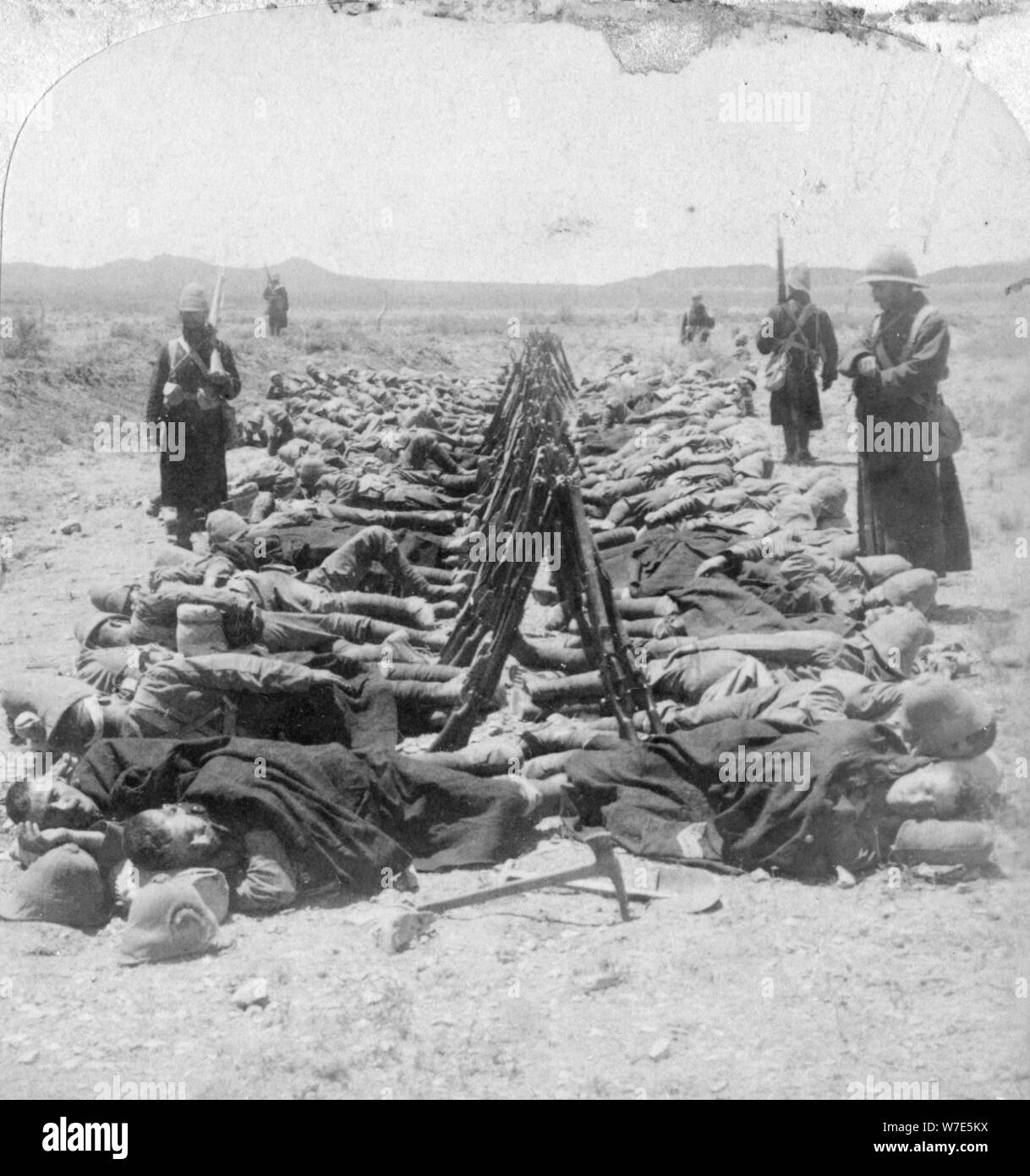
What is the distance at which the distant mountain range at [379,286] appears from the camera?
6195mm

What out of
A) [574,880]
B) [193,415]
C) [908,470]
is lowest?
[574,880]

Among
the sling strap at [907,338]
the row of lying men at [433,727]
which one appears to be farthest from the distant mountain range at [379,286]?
the row of lying men at [433,727]

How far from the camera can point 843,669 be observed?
20.9 ft

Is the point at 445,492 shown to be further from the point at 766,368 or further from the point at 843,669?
the point at 843,669

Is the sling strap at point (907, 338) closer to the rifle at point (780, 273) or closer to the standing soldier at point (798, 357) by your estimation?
the standing soldier at point (798, 357)

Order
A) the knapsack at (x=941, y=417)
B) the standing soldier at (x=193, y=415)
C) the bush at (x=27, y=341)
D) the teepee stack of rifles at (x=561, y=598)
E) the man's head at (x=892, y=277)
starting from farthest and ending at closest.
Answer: the standing soldier at (x=193, y=415)
the bush at (x=27, y=341)
the knapsack at (x=941, y=417)
the teepee stack of rifles at (x=561, y=598)
the man's head at (x=892, y=277)

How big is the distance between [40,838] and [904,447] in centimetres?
440

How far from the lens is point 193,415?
7.50m

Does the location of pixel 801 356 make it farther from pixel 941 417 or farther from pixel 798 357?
pixel 941 417

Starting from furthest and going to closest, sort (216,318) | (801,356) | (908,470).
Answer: (801,356), (908,470), (216,318)

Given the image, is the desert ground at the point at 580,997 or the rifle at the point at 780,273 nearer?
the desert ground at the point at 580,997

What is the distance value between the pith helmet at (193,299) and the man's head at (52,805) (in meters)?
2.32

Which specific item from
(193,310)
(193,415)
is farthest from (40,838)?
(193,415)
